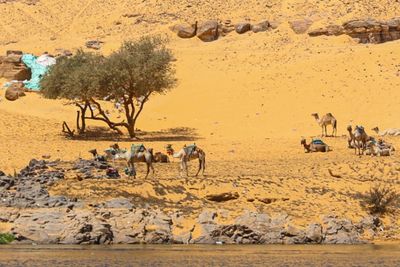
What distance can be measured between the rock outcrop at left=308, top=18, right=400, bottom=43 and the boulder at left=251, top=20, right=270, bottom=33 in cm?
581

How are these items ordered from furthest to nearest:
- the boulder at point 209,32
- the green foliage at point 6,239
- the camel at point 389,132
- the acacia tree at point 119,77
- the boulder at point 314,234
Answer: the boulder at point 209,32
the acacia tree at point 119,77
the camel at point 389,132
the boulder at point 314,234
the green foliage at point 6,239

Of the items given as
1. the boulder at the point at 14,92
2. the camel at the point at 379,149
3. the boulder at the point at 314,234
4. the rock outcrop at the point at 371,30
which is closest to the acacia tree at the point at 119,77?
the boulder at the point at 14,92

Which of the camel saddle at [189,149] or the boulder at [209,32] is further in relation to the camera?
the boulder at [209,32]

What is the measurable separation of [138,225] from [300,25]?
50.8 meters

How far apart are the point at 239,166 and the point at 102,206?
9.29 meters

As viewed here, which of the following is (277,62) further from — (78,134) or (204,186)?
(204,186)

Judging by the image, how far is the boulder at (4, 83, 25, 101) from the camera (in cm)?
5903

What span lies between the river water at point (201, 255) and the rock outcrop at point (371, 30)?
44.2 metres

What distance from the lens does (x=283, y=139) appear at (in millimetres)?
47062

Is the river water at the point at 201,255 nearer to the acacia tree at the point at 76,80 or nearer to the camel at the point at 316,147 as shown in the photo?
the camel at the point at 316,147

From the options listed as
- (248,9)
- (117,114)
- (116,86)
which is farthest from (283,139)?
(248,9)

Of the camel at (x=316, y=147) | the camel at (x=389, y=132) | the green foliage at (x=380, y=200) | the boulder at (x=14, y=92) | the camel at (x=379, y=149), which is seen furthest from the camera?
the boulder at (x=14, y=92)

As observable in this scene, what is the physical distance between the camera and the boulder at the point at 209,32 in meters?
77.8

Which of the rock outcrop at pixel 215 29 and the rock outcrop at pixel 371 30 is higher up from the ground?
the rock outcrop at pixel 215 29
